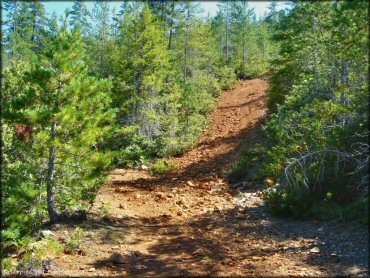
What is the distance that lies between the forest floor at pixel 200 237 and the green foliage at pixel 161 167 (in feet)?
6.24

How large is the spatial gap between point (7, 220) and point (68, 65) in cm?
394

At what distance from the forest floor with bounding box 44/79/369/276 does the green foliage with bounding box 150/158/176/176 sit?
190 centimetres

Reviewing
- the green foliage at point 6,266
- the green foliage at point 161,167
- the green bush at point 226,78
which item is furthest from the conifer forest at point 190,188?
the green bush at point 226,78

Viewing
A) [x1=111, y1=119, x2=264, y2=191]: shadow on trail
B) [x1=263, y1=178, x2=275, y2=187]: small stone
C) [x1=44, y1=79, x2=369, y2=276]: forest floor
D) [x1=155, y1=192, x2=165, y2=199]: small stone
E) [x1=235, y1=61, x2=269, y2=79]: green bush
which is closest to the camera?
[x1=44, y1=79, x2=369, y2=276]: forest floor

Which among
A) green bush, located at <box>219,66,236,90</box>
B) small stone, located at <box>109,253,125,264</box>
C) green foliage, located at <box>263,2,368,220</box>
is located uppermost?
green bush, located at <box>219,66,236,90</box>

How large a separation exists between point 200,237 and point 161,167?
27.5ft

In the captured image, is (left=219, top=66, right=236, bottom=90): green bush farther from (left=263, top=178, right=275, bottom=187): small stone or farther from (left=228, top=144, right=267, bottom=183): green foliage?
(left=263, top=178, right=275, bottom=187): small stone

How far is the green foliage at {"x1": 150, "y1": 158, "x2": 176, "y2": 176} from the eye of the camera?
54.3 ft

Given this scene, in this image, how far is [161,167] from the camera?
16656 millimetres

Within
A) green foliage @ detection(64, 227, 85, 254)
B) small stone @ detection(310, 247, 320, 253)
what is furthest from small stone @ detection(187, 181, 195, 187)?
small stone @ detection(310, 247, 320, 253)

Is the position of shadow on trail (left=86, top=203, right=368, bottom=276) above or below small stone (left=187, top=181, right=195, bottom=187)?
below

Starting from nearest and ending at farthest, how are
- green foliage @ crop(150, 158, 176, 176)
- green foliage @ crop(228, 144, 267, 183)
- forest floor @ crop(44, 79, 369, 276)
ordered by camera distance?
forest floor @ crop(44, 79, 369, 276) < green foliage @ crop(228, 144, 267, 183) < green foliage @ crop(150, 158, 176, 176)

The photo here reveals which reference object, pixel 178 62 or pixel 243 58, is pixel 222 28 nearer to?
pixel 243 58

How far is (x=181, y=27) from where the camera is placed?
944 inches
